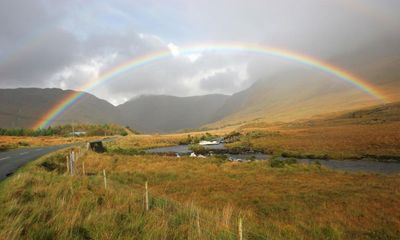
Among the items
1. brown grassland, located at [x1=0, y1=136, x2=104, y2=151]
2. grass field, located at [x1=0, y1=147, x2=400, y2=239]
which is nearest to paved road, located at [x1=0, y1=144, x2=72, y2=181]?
grass field, located at [x1=0, y1=147, x2=400, y2=239]

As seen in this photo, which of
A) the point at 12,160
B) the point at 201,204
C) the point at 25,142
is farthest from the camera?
the point at 25,142

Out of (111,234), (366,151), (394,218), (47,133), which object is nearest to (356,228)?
(394,218)

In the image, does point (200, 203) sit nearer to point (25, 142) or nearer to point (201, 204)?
point (201, 204)

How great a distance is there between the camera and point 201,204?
1755 cm

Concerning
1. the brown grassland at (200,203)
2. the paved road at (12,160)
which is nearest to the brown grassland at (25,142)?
the paved road at (12,160)

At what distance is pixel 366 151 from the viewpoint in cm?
5106

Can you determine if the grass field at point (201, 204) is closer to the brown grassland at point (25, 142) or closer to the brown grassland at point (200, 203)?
the brown grassland at point (200, 203)

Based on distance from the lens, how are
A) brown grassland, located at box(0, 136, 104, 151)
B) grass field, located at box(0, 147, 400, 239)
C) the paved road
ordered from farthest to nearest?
1. brown grassland, located at box(0, 136, 104, 151)
2. the paved road
3. grass field, located at box(0, 147, 400, 239)

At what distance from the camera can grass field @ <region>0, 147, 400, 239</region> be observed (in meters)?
7.20

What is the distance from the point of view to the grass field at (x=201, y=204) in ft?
23.6

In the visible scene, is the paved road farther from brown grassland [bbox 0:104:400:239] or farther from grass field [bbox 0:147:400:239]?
grass field [bbox 0:147:400:239]

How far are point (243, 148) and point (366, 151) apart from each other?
25.9m

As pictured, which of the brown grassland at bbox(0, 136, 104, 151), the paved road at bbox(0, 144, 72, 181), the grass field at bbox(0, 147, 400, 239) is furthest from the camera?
the brown grassland at bbox(0, 136, 104, 151)

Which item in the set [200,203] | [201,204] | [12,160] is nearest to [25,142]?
[12,160]
